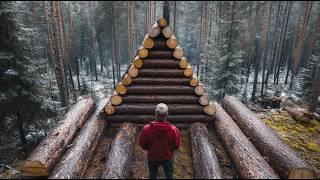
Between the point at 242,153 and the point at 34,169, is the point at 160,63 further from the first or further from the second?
the point at 34,169

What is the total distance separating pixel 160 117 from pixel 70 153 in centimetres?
288

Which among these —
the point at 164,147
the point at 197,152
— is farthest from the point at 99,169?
the point at 197,152

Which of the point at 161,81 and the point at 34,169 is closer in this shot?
the point at 34,169

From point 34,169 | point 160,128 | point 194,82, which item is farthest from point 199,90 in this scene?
point 34,169

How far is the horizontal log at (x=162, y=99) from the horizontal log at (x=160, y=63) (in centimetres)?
107

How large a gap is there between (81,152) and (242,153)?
13.8ft

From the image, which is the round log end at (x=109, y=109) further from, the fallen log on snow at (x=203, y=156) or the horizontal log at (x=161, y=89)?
the fallen log on snow at (x=203, y=156)

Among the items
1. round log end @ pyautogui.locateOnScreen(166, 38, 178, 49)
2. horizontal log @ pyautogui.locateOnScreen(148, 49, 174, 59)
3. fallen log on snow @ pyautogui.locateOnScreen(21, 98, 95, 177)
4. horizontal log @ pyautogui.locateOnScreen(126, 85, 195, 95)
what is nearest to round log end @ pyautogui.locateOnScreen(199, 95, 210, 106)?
horizontal log @ pyautogui.locateOnScreen(126, 85, 195, 95)

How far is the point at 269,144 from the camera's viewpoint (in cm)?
710

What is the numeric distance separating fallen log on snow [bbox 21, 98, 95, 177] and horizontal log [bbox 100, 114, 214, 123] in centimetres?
92

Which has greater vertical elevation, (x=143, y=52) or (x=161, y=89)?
(x=143, y=52)

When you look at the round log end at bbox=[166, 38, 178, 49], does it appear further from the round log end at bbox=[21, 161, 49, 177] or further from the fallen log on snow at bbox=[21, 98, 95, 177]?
the round log end at bbox=[21, 161, 49, 177]

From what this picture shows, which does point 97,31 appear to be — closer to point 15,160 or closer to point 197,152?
point 15,160

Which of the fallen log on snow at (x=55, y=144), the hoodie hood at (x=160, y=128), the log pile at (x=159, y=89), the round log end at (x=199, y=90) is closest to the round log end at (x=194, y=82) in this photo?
the log pile at (x=159, y=89)
